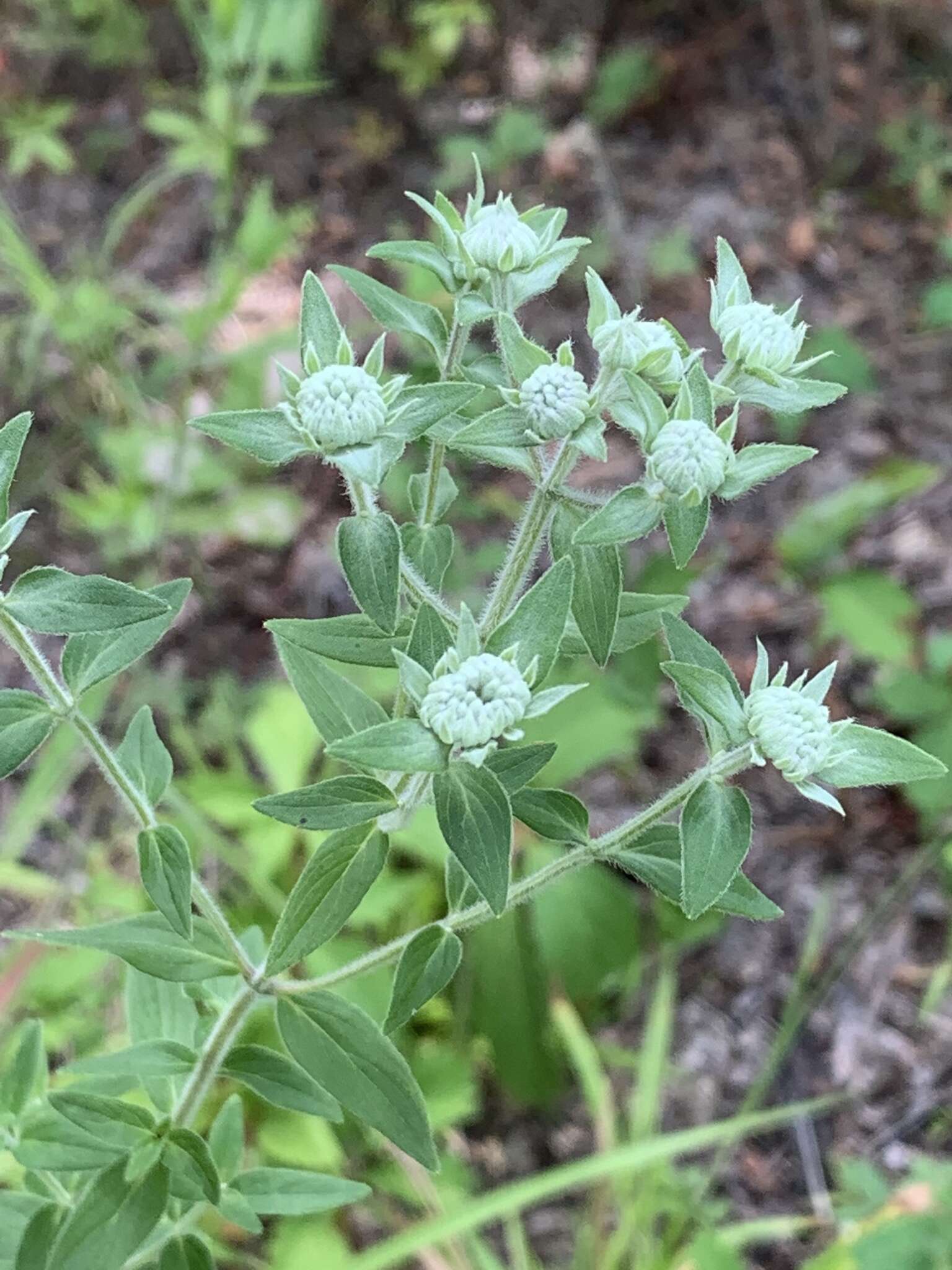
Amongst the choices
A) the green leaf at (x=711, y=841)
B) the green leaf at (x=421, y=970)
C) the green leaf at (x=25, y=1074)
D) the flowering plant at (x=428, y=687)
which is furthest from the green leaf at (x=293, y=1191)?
the green leaf at (x=711, y=841)

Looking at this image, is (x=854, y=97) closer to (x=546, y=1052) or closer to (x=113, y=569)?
(x=113, y=569)

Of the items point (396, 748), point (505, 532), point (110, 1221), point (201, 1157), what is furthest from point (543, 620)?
point (505, 532)

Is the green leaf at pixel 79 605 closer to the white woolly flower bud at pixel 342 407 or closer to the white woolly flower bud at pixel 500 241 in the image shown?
the white woolly flower bud at pixel 342 407

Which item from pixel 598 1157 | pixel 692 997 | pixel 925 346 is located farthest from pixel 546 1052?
pixel 925 346

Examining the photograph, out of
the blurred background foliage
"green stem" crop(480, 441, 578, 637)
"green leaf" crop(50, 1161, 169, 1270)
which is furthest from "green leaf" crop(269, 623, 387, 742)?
the blurred background foliage

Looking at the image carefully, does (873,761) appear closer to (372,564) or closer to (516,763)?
(516,763)

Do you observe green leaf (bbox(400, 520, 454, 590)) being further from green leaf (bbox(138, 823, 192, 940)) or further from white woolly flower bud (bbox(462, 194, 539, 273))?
green leaf (bbox(138, 823, 192, 940))
